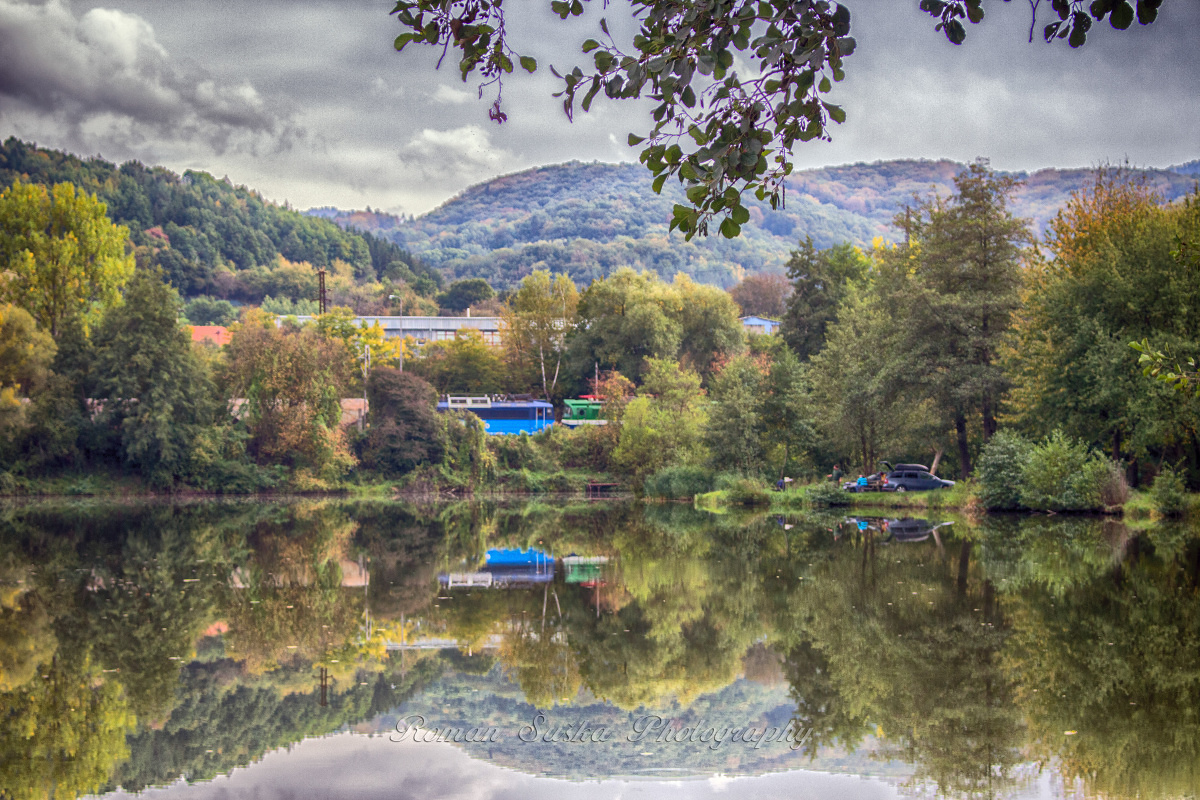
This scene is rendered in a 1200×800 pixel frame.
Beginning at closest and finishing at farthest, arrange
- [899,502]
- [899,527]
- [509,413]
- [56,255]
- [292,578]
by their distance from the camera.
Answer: [292,578]
[899,527]
[899,502]
[56,255]
[509,413]

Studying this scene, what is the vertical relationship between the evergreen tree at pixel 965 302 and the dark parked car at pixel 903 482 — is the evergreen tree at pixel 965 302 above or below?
above

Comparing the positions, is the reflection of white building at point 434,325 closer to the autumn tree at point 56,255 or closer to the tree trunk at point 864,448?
the autumn tree at point 56,255

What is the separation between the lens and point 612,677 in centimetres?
907

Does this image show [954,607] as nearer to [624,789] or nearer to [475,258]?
[624,789]

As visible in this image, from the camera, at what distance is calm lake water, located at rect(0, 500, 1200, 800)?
6613 mm

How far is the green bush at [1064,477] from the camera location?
26.7m

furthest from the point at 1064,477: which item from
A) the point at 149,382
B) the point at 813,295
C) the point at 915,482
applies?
the point at 149,382

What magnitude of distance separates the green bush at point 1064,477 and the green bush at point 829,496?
6523 mm

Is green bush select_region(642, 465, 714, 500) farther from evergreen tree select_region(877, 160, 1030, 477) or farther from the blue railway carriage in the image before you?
the blue railway carriage

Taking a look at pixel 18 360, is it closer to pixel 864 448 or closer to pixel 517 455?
pixel 517 455

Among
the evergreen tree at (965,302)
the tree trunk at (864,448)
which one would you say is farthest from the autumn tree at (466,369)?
the evergreen tree at (965,302)

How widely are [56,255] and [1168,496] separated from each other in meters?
45.2

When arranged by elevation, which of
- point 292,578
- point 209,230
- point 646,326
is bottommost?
point 292,578

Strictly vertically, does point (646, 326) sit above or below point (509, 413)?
above
